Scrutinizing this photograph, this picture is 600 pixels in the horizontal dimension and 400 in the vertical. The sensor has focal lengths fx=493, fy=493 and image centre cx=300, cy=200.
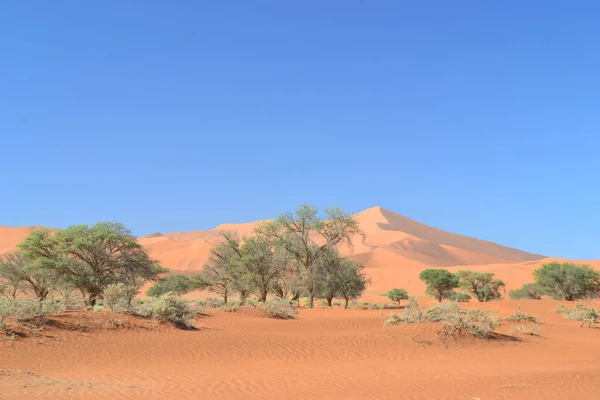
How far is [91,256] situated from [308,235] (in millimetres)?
13445

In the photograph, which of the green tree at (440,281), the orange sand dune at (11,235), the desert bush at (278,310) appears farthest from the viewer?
the orange sand dune at (11,235)

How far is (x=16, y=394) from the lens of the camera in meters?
8.70

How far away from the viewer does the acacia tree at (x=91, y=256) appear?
26766 mm

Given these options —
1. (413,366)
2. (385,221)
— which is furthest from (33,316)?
(385,221)

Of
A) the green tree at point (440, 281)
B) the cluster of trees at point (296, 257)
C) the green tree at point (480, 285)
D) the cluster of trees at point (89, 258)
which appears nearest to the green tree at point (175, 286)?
the cluster of trees at point (296, 257)

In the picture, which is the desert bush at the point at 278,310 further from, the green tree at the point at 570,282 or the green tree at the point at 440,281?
the green tree at the point at 570,282

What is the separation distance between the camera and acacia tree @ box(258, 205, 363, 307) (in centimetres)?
3284

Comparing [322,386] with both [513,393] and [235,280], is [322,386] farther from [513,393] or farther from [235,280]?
[235,280]

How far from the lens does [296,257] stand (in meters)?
33.2

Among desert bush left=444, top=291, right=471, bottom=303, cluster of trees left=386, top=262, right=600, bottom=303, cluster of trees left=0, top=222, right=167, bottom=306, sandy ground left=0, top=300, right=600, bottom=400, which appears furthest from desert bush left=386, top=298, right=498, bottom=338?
desert bush left=444, top=291, right=471, bottom=303

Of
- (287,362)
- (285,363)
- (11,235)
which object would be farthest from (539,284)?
(11,235)

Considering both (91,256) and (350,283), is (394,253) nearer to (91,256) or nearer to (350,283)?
(350,283)

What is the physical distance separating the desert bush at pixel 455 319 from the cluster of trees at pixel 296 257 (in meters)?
12.9

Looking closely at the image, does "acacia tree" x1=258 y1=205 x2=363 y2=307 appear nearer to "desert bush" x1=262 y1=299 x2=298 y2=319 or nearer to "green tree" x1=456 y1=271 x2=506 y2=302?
"desert bush" x1=262 y1=299 x2=298 y2=319
